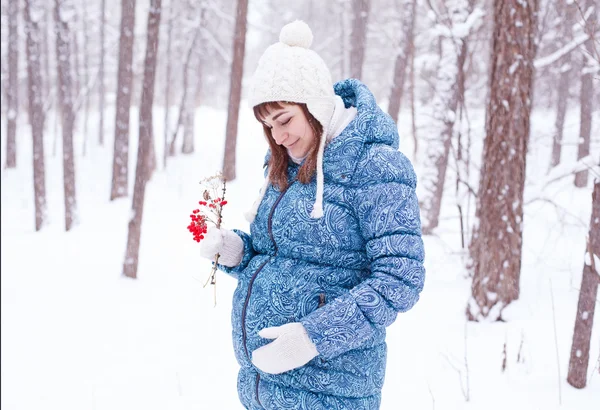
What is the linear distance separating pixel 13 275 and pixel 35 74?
266 inches

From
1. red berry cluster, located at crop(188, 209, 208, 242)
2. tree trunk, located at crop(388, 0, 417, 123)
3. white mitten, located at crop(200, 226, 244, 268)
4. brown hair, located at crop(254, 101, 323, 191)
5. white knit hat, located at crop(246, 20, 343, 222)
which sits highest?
tree trunk, located at crop(388, 0, 417, 123)

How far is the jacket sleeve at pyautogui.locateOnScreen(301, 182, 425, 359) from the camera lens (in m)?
1.77

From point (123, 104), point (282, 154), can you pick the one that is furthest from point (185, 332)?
point (123, 104)

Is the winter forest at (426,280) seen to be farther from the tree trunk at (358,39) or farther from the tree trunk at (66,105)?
the tree trunk at (358,39)

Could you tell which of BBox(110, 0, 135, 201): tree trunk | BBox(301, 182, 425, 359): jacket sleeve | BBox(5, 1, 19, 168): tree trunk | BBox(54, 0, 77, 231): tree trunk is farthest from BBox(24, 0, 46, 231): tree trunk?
BBox(301, 182, 425, 359): jacket sleeve

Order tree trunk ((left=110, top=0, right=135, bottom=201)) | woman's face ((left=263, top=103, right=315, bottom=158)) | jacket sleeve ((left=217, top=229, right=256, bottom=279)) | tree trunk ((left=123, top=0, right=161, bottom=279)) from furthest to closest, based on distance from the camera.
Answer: tree trunk ((left=110, top=0, right=135, bottom=201)) < tree trunk ((left=123, top=0, right=161, bottom=279)) < jacket sleeve ((left=217, top=229, right=256, bottom=279)) < woman's face ((left=263, top=103, right=315, bottom=158))

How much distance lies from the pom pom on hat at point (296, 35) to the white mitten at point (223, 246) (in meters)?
0.87

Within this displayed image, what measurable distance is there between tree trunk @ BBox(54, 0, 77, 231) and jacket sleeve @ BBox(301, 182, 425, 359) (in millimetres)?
11059

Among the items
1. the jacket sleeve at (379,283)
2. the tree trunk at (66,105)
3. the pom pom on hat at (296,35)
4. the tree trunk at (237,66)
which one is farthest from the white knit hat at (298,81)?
→ the tree trunk at (66,105)

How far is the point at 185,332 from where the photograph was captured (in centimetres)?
582

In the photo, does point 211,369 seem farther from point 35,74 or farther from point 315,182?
point 35,74

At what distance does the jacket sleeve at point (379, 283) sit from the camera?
177 centimetres

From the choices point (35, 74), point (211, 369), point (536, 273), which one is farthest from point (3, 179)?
point (536, 273)

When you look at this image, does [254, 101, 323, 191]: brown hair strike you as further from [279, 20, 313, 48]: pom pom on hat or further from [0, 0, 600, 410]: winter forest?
[0, 0, 600, 410]: winter forest
